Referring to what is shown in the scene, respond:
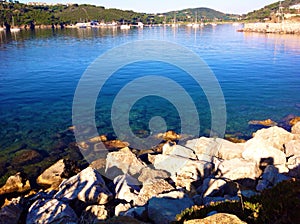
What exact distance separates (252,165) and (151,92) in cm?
1899

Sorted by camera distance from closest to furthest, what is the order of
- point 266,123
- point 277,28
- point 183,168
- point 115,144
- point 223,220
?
point 223,220 → point 183,168 → point 115,144 → point 266,123 → point 277,28

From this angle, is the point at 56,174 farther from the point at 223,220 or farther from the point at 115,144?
the point at 223,220

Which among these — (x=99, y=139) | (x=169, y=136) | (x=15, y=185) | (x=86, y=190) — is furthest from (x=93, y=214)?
(x=169, y=136)

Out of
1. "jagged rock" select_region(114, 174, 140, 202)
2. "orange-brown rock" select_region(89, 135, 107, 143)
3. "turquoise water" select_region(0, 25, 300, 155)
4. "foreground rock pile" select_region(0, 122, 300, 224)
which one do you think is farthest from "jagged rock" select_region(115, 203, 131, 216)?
"turquoise water" select_region(0, 25, 300, 155)

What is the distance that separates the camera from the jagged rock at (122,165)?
1237 cm

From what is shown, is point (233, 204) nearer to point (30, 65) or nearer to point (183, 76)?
point (183, 76)

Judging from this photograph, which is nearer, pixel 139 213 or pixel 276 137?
pixel 139 213

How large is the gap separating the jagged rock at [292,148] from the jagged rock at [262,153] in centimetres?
123

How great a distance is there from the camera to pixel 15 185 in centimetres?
1211

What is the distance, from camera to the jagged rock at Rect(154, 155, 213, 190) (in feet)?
34.0

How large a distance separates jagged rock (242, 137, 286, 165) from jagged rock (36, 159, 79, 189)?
8.37 m

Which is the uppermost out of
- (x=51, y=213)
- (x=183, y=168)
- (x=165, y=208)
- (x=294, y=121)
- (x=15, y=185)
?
(x=165, y=208)

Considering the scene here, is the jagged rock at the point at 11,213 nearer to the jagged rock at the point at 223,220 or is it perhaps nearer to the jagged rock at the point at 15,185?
the jagged rock at the point at 15,185

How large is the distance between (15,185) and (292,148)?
1307 centimetres
